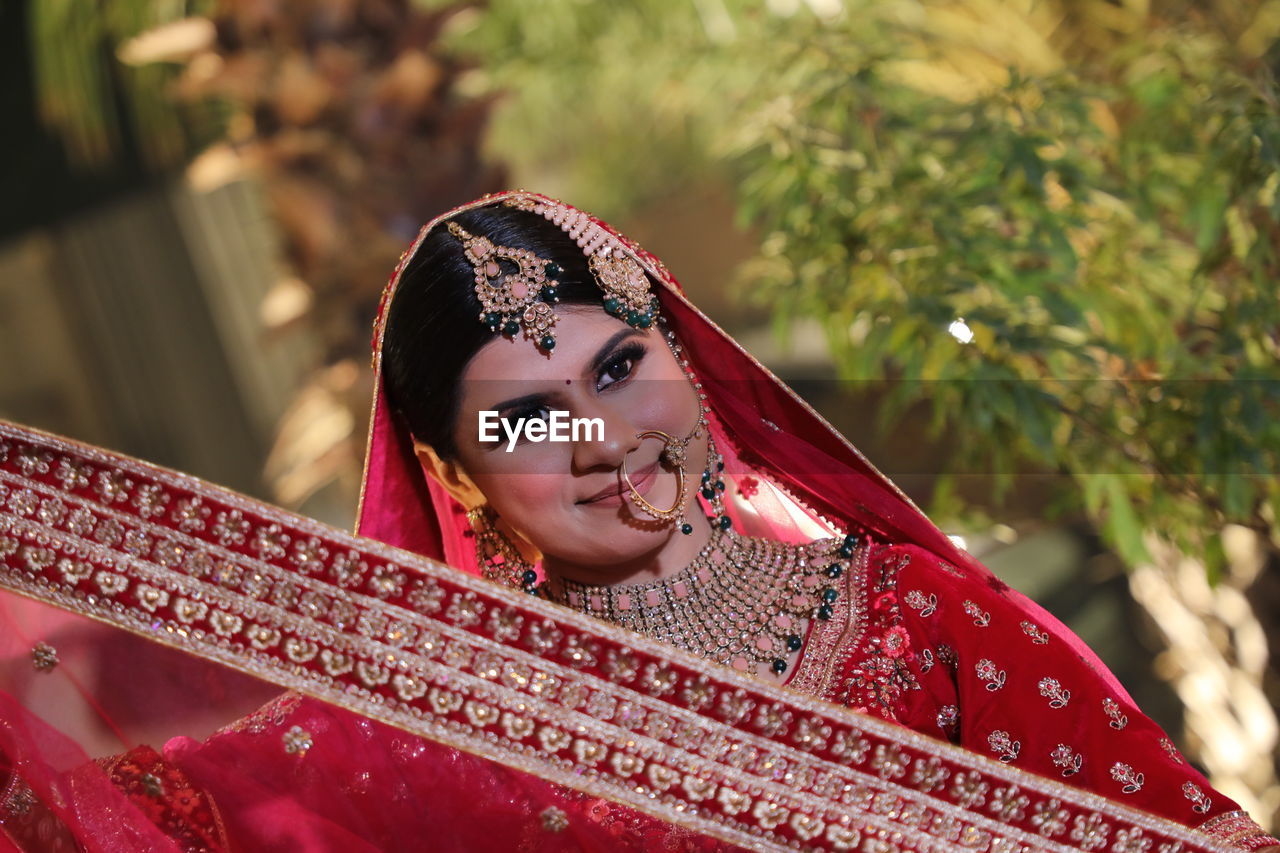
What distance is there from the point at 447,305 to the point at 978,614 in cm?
A: 58

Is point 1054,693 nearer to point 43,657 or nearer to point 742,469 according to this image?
point 742,469

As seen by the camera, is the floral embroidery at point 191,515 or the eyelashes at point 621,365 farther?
the eyelashes at point 621,365

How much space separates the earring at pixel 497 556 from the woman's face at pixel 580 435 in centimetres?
9

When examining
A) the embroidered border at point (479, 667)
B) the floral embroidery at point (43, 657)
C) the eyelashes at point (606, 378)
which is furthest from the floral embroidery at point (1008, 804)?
the floral embroidery at point (43, 657)

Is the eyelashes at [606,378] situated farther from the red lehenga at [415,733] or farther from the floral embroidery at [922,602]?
the floral embroidery at [922,602]

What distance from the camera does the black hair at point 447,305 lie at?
0.99 meters

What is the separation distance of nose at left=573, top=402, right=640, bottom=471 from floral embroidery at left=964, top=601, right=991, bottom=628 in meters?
0.37

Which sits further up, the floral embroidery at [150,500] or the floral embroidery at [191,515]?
the floral embroidery at [150,500]

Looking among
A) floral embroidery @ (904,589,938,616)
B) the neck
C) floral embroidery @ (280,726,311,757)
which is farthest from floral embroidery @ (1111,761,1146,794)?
floral embroidery @ (280,726,311,757)

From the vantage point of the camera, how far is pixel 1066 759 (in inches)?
38.4

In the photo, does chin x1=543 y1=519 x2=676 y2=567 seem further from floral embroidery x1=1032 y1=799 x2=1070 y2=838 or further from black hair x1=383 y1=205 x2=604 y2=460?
floral embroidery x1=1032 y1=799 x2=1070 y2=838

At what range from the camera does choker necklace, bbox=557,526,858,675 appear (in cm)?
108

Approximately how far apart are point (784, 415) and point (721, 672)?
355 millimetres

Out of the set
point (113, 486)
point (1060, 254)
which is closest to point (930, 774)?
point (113, 486)
